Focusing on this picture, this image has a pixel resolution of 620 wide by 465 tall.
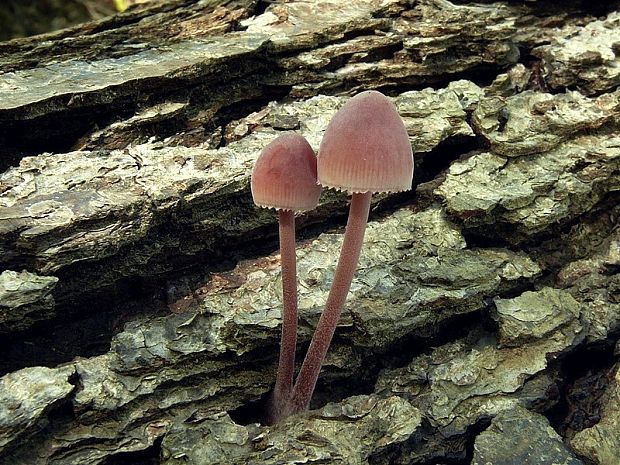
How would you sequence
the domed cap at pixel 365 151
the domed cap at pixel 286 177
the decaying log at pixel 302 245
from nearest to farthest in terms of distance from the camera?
the domed cap at pixel 365 151 → the domed cap at pixel 286 177 → the decaying log at pixel 302 245

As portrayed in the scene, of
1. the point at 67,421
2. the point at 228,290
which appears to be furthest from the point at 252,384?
the point at 67,421

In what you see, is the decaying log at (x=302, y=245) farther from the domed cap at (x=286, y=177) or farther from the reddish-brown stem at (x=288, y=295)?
the domed cap at (x=286, y=177)

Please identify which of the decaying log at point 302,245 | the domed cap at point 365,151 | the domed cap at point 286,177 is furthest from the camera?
the decaying log at point 302,245

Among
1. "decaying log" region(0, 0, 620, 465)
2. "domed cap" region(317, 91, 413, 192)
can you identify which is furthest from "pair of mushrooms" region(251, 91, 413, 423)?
"decaying log" region(0, 0, 620, 465)

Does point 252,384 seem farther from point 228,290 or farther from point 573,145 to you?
point 573,145

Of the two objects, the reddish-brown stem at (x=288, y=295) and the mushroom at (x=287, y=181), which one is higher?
the mushroom at (x=287, y=181)

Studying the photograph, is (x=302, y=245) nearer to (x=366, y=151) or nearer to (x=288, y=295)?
(x=288, y=295)

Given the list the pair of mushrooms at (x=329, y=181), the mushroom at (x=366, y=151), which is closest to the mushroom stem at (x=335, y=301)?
the pair of mushrooms at (x=329, y=181)
